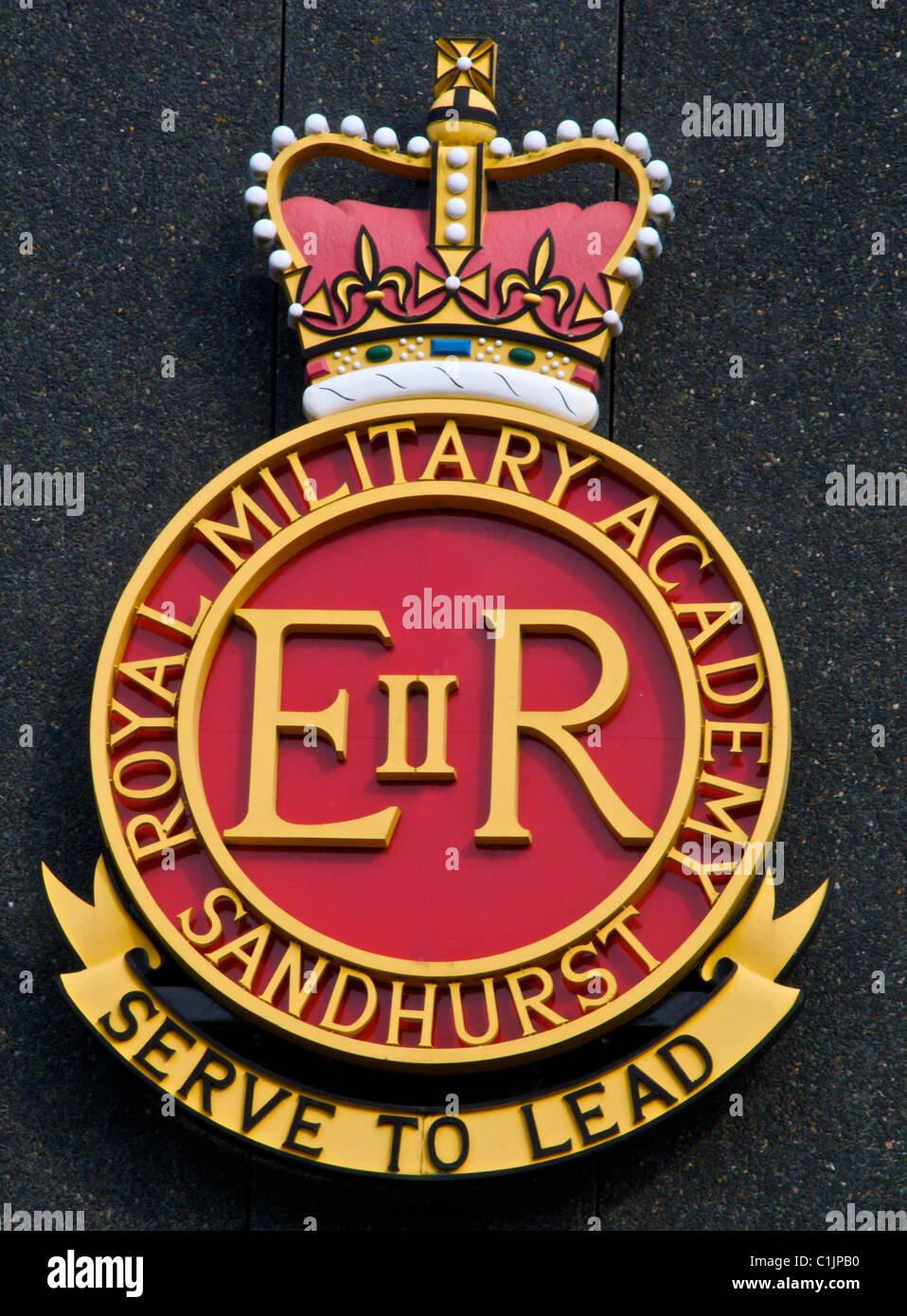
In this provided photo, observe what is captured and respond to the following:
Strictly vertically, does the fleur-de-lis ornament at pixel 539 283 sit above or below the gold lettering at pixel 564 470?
above

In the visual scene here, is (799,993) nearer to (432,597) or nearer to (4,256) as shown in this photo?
(432,597)

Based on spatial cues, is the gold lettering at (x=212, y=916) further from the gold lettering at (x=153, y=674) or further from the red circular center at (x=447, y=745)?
the gold lettering at (x=153, y=674)

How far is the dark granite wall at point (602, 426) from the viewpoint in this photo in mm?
6051

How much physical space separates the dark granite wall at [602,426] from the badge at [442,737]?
0.29 metres

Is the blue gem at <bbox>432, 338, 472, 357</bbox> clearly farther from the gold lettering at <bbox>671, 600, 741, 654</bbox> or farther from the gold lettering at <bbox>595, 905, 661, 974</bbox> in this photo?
the gold lettering at <bbox>595, 905, 661, 974</bbox>

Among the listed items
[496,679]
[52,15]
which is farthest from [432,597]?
[52,15]

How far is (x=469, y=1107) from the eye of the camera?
580 cm

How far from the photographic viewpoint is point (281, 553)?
6.37m

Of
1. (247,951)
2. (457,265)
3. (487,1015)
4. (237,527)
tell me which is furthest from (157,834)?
(457,265)

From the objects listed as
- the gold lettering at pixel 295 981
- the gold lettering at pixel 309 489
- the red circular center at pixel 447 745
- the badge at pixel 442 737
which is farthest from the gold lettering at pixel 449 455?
the gold lettering at pixel 295 981

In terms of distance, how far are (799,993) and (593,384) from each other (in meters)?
2.00

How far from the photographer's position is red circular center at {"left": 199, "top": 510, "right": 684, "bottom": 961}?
19.8 feet

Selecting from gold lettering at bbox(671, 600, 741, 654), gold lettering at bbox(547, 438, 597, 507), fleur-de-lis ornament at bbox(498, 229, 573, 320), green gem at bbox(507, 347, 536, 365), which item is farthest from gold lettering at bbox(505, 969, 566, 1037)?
fleur-de-lis ornament at bbox(498, 229, 573, 320)

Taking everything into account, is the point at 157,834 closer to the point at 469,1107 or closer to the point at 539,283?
the point at 469,1107
